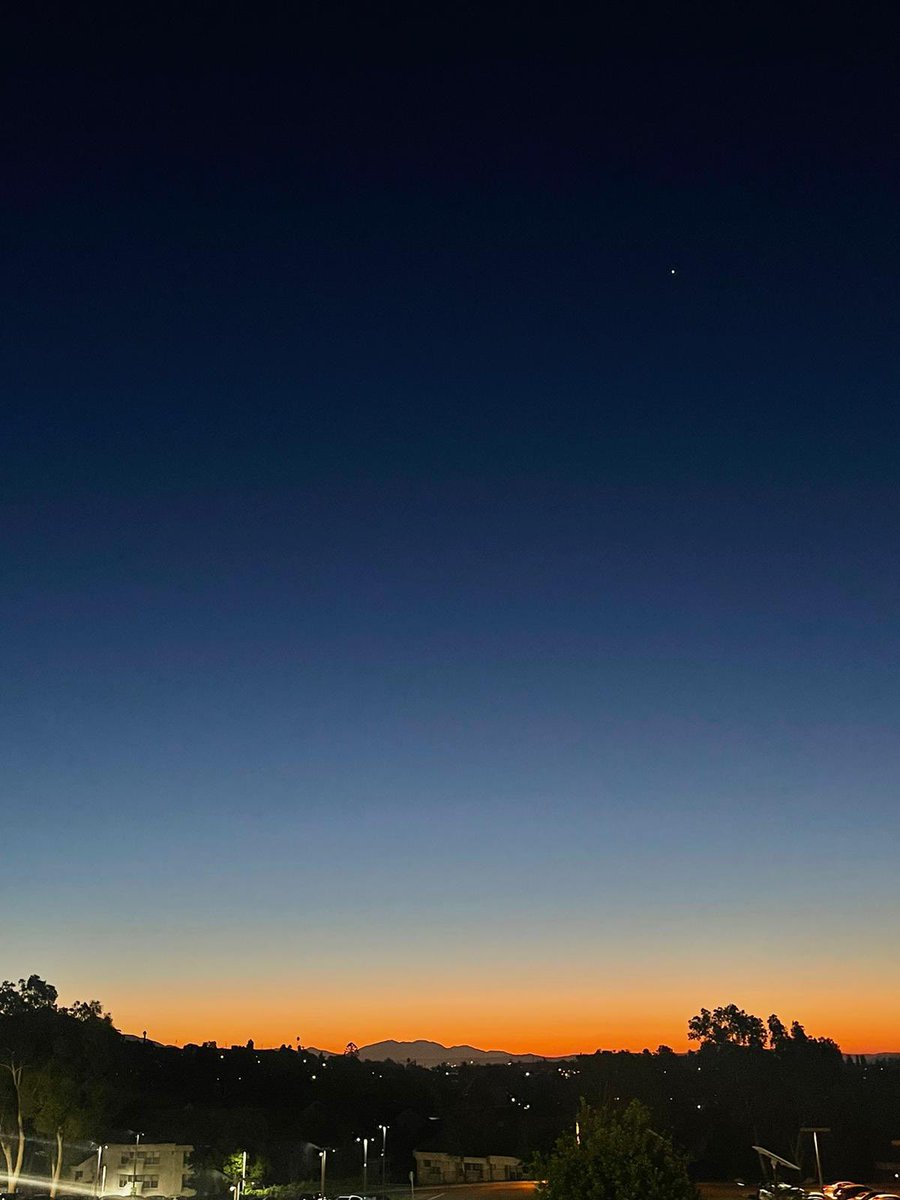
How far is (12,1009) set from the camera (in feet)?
314

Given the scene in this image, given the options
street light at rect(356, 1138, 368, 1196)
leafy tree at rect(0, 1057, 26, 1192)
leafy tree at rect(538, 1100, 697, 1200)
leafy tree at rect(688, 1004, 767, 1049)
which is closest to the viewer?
leafy tree at rect(538, 1100, 697, 1200)

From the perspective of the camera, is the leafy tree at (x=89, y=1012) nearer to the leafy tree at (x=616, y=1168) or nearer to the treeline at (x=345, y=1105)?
the treeline at (x=345, y=1105)

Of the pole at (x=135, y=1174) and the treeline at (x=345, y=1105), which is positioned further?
the treeline at (x=345, y=1105)

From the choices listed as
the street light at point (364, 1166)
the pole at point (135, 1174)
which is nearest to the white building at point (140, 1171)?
the pole at point (135, 1174)

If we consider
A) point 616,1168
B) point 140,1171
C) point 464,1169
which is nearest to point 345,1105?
point 464,1169

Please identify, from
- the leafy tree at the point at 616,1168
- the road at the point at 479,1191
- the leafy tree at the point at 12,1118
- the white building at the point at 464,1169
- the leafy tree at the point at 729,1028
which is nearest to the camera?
the leafy tree at the point at 616,1168

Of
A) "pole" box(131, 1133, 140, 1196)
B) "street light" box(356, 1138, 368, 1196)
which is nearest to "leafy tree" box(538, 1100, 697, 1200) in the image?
"street light" box(356, 1138, 368, 1196)

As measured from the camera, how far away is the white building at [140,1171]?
66.6m

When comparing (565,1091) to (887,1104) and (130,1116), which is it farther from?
(130,1116)

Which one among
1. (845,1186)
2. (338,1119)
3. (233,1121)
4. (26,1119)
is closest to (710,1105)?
(338,1119)

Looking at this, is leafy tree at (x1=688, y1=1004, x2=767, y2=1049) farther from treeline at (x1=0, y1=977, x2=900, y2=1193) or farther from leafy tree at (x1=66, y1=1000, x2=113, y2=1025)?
leafy tree at (x1=66, y1=1000, x2=113, y2=1025)

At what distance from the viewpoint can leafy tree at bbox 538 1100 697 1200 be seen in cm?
1975

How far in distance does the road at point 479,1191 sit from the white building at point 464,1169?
5.75 ft

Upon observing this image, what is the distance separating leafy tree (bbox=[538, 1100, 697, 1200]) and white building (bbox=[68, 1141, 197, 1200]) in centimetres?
5403
